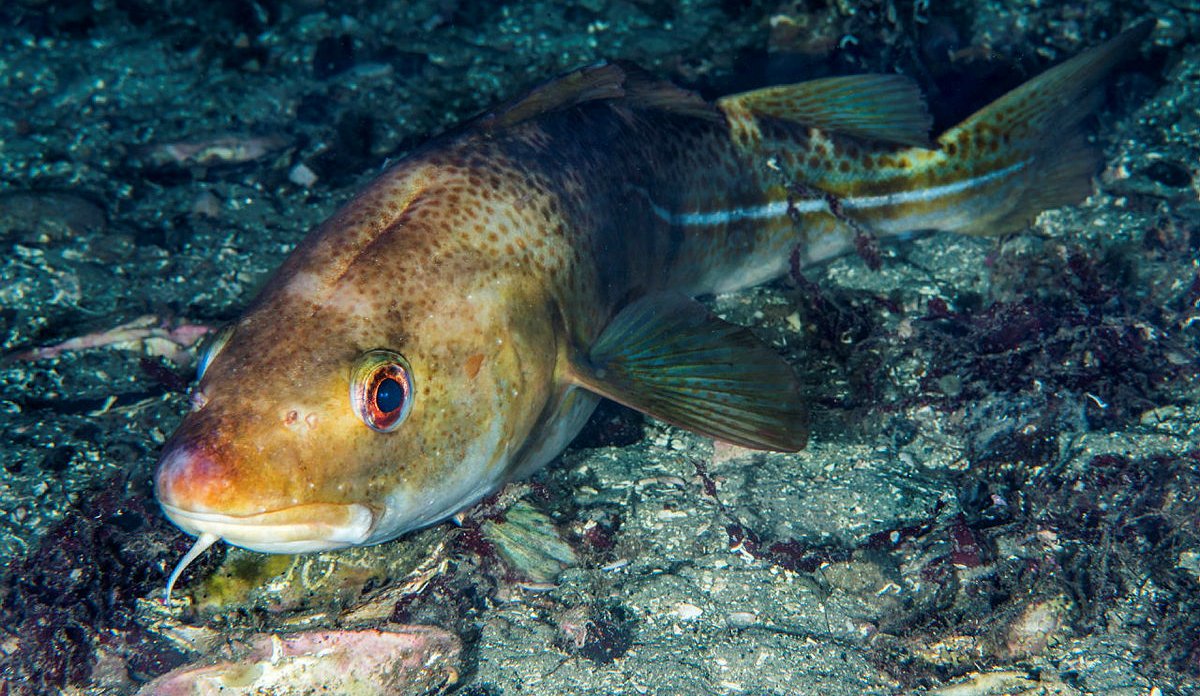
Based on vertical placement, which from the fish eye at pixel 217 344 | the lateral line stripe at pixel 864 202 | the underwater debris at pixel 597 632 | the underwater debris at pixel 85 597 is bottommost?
the underwater debris at pixel 85 597

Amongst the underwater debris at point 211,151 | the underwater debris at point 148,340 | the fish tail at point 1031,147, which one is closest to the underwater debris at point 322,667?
the underwater debris at point 148,340

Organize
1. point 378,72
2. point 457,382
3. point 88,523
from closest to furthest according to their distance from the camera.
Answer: point 457,382, point 88,523, point 378,72

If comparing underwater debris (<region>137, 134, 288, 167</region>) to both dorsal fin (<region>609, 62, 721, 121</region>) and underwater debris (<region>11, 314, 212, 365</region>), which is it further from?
dorsal fin (<region>609, 62, 721, 121</region>)

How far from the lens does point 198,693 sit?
8.49 ft

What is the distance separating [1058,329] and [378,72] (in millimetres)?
6121

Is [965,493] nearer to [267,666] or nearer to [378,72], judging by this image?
[267,666]

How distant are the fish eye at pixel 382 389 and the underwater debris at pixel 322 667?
90 cm

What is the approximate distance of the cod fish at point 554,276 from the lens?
7.35ft

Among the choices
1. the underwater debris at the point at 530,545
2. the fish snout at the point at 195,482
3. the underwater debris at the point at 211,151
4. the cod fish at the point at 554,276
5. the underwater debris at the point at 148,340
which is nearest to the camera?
the fish snout at the point at 195,482

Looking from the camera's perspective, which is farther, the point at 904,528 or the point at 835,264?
the point at 835,264

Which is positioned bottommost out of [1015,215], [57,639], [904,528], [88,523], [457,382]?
[57,639]

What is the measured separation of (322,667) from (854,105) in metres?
4.11

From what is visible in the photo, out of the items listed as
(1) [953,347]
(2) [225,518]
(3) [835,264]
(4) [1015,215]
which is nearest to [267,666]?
(2) [225,518]

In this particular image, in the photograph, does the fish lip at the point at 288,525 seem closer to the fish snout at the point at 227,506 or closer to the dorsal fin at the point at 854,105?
the fish snout at the point at 227,506
